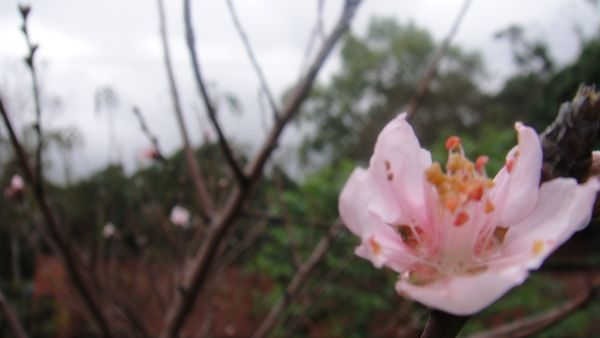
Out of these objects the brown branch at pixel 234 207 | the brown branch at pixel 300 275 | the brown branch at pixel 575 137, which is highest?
the brown branch at pixel 575 137

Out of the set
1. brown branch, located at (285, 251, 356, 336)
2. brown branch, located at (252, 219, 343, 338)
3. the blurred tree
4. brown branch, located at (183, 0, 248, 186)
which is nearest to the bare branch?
brown branch, located at (183, 0, 248, 186)

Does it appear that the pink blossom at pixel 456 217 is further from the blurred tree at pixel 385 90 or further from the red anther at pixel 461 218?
the blurred tree at pixel 385 90

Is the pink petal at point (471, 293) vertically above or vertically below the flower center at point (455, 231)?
above

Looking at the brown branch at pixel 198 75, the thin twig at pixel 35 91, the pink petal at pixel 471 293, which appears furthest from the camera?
→ the brown branch at pixel 198 75

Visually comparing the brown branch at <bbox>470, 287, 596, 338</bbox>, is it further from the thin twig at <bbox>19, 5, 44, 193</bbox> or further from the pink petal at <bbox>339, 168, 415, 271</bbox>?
the thin twig at <bbox>19, 5, 44, 193</bbox>

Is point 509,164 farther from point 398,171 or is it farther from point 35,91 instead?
point 35,91

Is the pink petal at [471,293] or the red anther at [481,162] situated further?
the red anther at [481,162]

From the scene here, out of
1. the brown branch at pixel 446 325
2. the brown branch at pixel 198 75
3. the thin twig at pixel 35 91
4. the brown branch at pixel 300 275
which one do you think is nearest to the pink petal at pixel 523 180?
the brown branch at pixel 446 325

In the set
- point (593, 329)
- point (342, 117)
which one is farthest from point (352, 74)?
point (593, 329)

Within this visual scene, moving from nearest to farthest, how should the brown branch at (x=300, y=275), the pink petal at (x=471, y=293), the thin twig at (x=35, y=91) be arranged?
the pink petal at (x=471, y=293), the thin twig at (x=35, y=91), the brown branch at (x=300, y=275)
